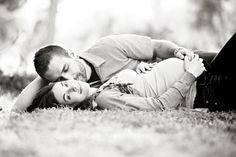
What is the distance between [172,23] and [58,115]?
1.00m

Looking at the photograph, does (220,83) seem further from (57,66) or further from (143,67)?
(57,66)

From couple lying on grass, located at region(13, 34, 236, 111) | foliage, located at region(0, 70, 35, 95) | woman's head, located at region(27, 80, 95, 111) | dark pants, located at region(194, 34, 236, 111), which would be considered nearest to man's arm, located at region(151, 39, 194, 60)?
couple lying on grass, located at region(13, 34, 236, 111)

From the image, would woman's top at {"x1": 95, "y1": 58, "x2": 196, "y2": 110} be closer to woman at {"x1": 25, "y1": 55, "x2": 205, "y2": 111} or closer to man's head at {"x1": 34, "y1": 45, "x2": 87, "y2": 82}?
woman at {"x1": 25, "y1": 55, "x2": 205, "y2": 111}

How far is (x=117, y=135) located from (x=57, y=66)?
0.65 meters

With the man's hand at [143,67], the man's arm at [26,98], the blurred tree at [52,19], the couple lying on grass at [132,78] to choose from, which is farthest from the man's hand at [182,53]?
the blurred tree at [52,19]

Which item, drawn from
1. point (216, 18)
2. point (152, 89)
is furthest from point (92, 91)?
point (216, 18)

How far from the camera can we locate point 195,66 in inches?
54.1

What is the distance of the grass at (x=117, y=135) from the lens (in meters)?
0.73

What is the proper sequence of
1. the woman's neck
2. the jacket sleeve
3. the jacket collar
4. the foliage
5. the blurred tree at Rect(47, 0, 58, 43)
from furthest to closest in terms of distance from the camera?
the blurred tree at Rect(47, 0, 58, 43) → the foliage → the jacket collar → the woman's neck → the jacket sleeve

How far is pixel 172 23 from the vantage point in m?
1.91

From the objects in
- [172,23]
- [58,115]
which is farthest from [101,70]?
[172,23]

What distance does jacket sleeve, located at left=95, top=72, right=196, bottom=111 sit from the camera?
127cm

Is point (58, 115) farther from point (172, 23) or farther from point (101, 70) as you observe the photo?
point (172, 23)

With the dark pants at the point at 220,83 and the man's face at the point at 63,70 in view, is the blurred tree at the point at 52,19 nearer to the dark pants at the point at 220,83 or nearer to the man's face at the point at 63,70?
the man's face at the point at 63,70
